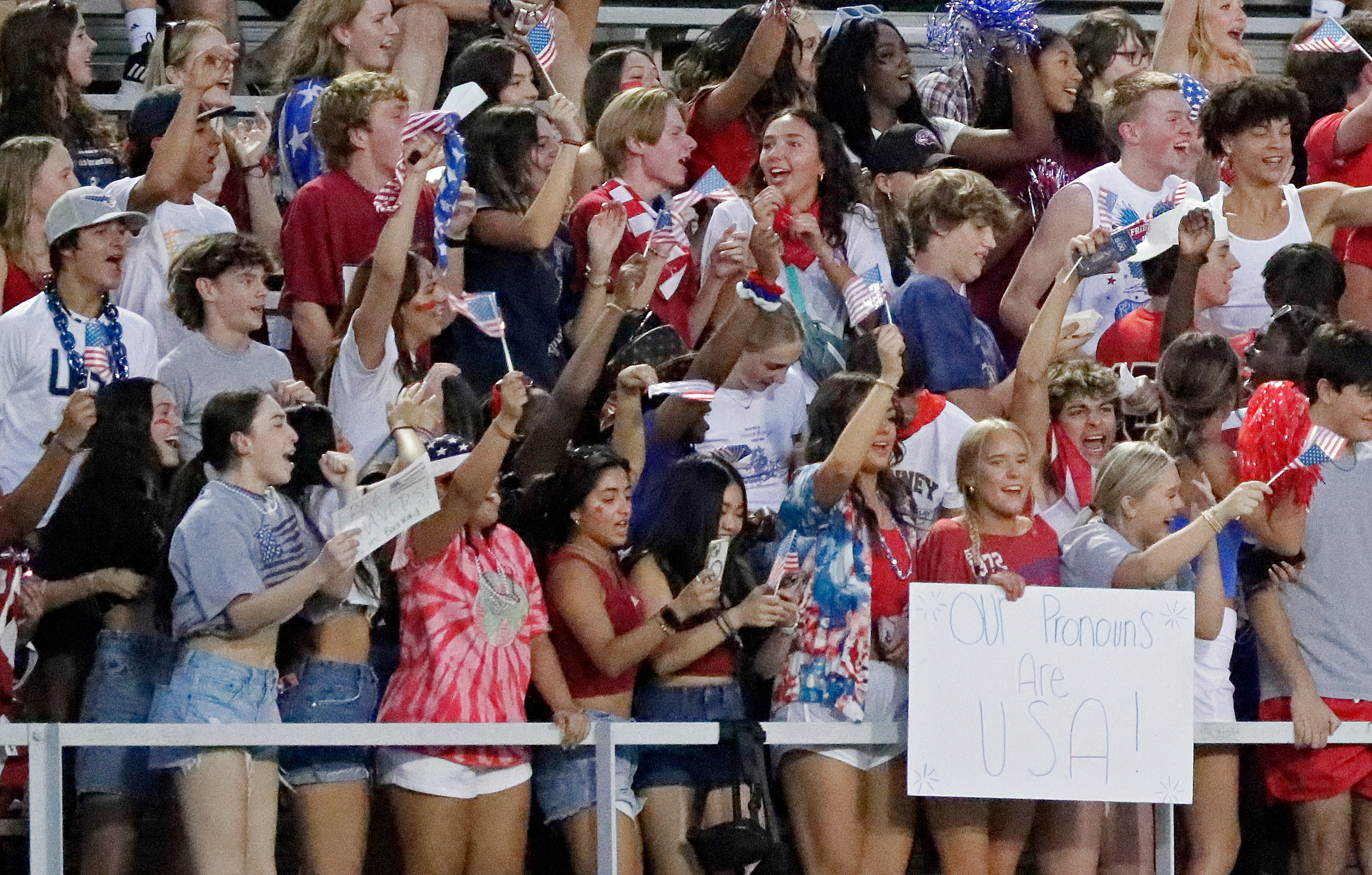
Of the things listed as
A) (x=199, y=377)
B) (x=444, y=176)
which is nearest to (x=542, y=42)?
(x=444, y=176)

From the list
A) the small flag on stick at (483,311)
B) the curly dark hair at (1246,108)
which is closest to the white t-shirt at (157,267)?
the small flag on stick at (483,311)

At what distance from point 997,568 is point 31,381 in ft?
8.48

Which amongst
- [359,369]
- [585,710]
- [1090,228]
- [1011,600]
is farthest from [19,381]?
[1090,228]

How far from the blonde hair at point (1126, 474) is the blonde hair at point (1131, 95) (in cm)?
178

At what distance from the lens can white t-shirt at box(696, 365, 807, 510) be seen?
Result: 6.20 m

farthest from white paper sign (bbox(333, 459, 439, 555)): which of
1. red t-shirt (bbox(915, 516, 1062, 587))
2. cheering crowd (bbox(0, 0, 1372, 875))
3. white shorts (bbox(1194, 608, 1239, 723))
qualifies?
white shorts (bbox(1194, 608, 1239, 723))

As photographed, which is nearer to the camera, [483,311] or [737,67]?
[483,311]

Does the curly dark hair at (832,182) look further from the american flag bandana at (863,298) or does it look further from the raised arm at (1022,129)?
the american flag bandana at (863,298)

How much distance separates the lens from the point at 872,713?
5.52m

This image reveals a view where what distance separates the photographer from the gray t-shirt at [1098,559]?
18.4 feet

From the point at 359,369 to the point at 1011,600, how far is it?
5.95ft

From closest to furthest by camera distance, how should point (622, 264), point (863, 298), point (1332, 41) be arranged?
point (863, 298) → point (622, 264) → point (1332, 41)

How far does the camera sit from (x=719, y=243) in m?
6.51

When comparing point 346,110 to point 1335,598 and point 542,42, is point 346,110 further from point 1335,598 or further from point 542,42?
point 1335,598
